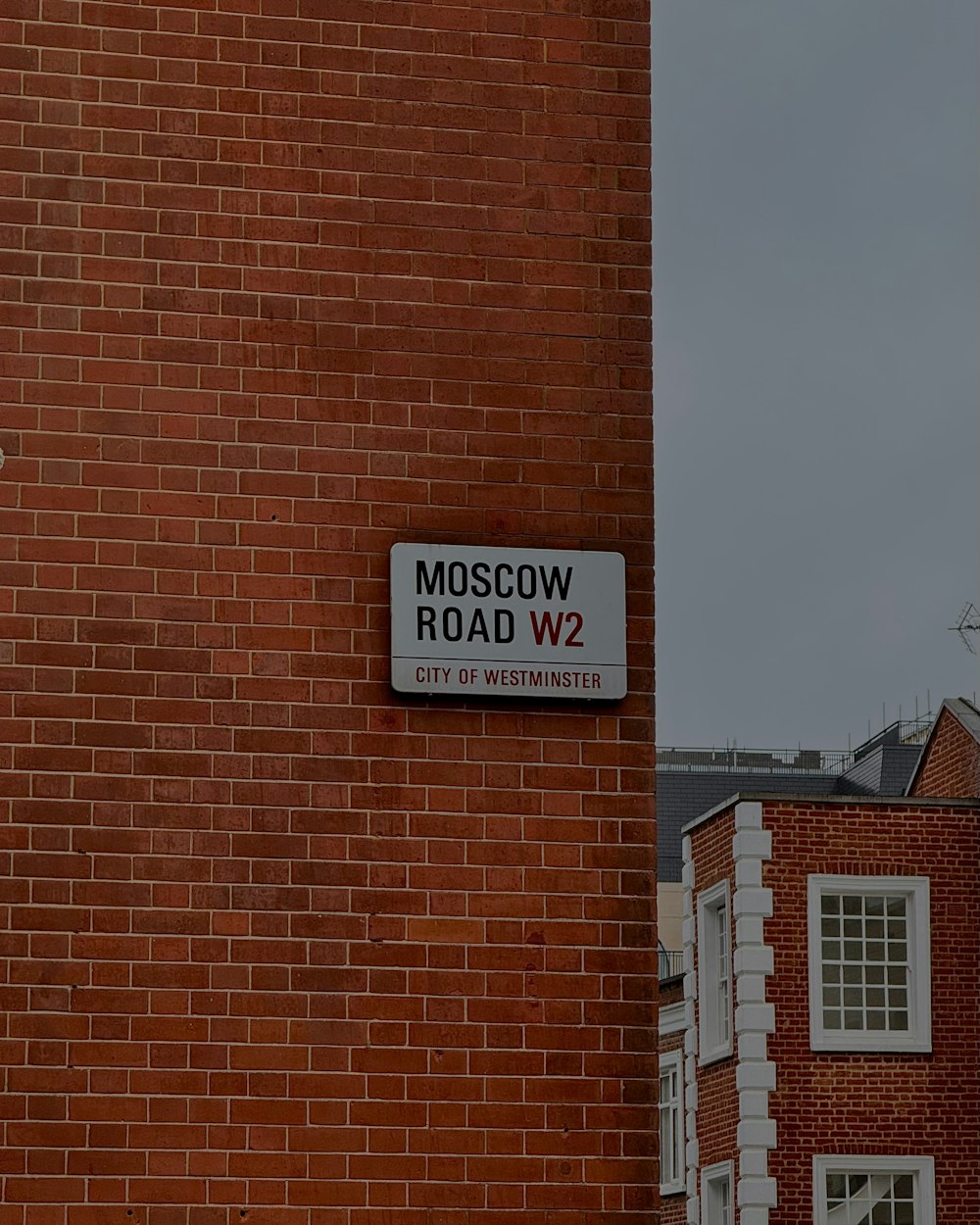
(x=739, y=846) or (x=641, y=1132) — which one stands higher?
(x=739, y=846)

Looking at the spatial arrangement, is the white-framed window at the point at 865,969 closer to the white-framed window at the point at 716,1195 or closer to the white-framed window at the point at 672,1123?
the white-framed window at the point at 716,1195

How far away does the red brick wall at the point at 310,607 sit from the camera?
7.22 meters

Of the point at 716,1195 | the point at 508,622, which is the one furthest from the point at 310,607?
the point at 716,1195

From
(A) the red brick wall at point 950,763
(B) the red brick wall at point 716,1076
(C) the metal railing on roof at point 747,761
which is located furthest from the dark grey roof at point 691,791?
(B) the red brick wall at point 716,1076

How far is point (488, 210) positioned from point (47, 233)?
1597 millimetres

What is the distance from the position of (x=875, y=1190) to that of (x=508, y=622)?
24.8 meters

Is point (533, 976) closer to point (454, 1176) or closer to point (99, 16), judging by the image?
point (454, 1176)

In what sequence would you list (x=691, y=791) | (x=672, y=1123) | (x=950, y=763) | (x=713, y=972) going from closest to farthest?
1. (x=713, y=972)
2. (x=950, y=763)
3. (x=672, y=1123)
4. (x=691, y=791)

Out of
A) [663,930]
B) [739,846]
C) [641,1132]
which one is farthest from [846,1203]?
[663,930]

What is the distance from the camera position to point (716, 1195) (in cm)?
3269

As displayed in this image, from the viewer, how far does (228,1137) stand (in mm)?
7152

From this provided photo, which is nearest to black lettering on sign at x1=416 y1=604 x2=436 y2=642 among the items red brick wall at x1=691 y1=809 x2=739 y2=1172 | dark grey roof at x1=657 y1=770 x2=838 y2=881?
red brick wall at x1=691 y1=809 x2=739 y2=1172

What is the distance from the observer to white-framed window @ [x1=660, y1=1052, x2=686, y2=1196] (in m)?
39.9

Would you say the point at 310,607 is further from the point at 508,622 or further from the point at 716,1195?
the point at 716,1195
